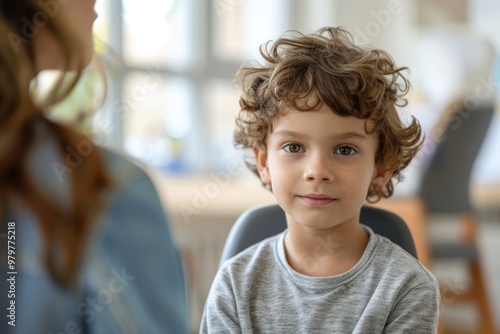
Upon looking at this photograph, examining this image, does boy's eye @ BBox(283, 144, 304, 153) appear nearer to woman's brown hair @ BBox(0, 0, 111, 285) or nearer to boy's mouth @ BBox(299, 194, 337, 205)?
boy's mouth @ BBox(299, 194, 337, 205)

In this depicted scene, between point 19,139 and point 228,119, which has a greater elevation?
point 19,139

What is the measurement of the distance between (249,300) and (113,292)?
15cm

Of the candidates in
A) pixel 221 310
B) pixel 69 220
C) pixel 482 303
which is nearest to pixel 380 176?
pixel 221 310

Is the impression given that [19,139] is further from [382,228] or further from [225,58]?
[225,58]

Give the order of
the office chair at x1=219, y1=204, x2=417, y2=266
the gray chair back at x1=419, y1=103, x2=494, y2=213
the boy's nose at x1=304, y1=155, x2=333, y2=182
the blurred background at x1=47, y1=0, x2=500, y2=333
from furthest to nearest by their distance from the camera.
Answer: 1. the gray chair back at x1=419, y1=103, x2=494, y2=213
2. the blurred background at x1=47, y1=0, x2=500, y2=333
3. the office chair at x1=219, y1=204, x2=417, y2=266
4. the boy's nose at x1=304, y1=155, x2=333, y2=182

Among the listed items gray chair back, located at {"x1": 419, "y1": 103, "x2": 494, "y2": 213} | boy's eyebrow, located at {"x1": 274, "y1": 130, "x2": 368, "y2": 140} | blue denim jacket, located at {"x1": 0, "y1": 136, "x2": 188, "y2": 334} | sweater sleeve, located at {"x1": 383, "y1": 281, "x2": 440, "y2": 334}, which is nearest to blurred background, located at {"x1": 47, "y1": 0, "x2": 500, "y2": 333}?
gray chair back, located at {"x1": 419, "y1": 103, "x2": 494, "y2": 213}

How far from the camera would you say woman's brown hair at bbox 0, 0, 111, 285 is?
2.77ft

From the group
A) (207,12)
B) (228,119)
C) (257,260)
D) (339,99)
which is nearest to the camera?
(339,99)

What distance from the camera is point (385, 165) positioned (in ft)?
2.91

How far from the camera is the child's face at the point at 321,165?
81cm

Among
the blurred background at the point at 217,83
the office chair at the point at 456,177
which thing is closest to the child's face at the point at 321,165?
the blurred background at the point at 217,83

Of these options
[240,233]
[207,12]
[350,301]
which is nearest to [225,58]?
[207,12]

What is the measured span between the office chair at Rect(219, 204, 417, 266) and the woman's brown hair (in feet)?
0.61

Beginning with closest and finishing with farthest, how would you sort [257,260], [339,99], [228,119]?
[339,99]
[257,260]
[228,119]
